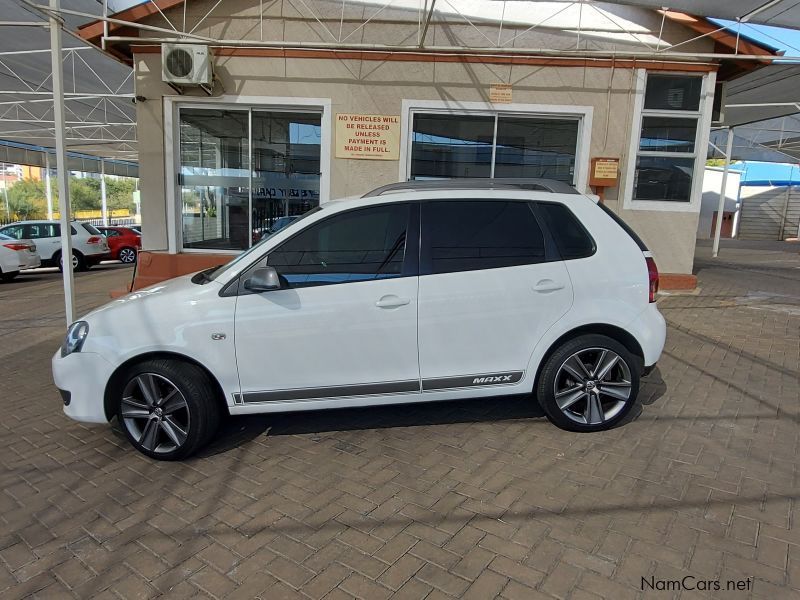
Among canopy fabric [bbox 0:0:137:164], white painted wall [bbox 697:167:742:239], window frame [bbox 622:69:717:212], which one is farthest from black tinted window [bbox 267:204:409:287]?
white painted wall [bbox 697:167:742:239]

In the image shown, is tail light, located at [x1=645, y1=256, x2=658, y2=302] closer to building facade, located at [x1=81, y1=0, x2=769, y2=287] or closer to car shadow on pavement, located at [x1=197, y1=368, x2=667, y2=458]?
car shadow on pavement, located at [x1=197, y1=368, x2=667, y2=458]

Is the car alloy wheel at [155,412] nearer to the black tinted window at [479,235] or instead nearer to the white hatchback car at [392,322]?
the white hatchback car at [392,322]

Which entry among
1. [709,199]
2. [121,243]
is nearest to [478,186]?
[121,243]

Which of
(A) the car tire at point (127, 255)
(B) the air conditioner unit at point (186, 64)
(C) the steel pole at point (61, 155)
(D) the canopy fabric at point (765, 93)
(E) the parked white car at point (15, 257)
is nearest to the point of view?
(C) the steel pole at point (61, 155)

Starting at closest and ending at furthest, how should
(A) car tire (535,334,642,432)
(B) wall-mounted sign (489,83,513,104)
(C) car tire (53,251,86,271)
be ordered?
(A) car tire (535,334,642,432) → (B) wall-mounted sign (489,83,513,104) → (C) car tire (53,251,86,271)

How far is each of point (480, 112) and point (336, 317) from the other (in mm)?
6388

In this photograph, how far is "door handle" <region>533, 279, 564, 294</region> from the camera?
12.3 ft

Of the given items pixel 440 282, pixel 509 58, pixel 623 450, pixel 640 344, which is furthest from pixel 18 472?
pixel 509 58

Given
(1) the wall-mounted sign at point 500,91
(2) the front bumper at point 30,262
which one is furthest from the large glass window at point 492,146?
(2) the front bumper at point 30,262

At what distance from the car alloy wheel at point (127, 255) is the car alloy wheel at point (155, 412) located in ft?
55.8

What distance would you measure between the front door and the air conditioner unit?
569cm

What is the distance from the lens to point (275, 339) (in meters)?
3.49

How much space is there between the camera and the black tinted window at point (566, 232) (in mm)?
3879

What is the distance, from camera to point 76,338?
3551mm
